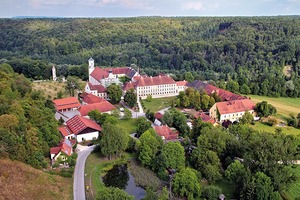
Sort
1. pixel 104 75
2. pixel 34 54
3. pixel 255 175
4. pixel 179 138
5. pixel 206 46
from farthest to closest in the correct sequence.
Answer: pixel 34 54 < pixel 206 46 < pixel 104 75 < pixel 179 138 < pixel 255 175

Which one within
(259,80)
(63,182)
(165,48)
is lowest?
(63,182)

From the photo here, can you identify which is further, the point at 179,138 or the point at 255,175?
the point at 179,138

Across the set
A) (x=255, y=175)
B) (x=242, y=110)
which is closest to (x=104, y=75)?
(x=242, y=110)

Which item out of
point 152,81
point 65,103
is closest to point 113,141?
point 65,103

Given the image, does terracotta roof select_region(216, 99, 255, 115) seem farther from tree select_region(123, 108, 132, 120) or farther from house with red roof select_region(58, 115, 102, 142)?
house with red roof select_region(58, 115, 102, 142)

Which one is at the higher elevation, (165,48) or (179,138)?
(165,48)

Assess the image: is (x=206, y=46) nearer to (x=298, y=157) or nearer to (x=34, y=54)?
(x=34, y=54)
